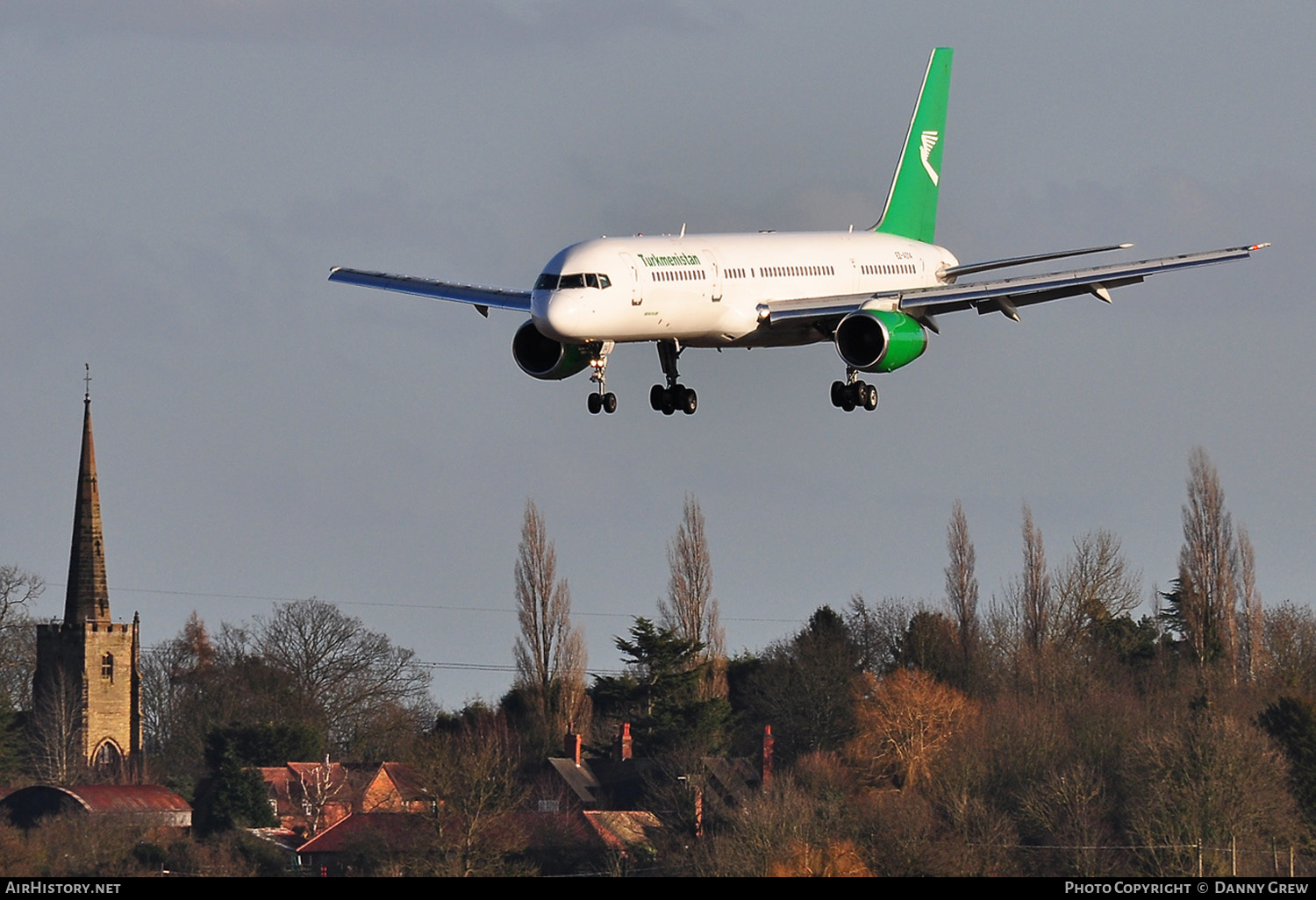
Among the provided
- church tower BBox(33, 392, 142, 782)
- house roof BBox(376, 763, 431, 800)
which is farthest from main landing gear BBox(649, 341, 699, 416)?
church tower BBox(33, 392, 142, 782)

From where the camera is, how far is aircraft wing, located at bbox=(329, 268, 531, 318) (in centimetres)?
7200

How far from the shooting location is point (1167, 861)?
305ft

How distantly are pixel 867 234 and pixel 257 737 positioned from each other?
6722cm

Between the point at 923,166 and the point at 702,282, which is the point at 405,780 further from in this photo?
the point at 702,282

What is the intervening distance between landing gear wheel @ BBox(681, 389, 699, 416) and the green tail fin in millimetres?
12641

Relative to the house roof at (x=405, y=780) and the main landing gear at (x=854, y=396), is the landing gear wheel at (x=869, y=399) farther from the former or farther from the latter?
the house roof at (x=405, y=780)

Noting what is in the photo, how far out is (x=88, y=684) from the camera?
16638 centimetres

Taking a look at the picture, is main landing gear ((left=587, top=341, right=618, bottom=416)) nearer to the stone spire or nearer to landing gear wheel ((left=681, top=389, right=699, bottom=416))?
landing gear wheel ((left=681, top=389, right=699, bottom=416))

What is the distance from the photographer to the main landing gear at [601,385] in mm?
69312

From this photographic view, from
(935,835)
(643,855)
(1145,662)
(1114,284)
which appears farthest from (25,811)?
(1114,284)

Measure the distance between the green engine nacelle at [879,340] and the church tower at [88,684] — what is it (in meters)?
91.5

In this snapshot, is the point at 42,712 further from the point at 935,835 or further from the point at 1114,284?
the point at 1114,284

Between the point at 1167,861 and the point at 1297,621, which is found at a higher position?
the point at 1297,621

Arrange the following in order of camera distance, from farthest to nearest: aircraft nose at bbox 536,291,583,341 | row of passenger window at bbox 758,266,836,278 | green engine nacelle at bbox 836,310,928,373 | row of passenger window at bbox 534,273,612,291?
row of passenger window at bbox 758,266,836,278, green engine nacelle at bbox 836,310,928,373, row of passenger window at bbox 534,273,612,291, aircraft nose at bbox 536,291,583,341
